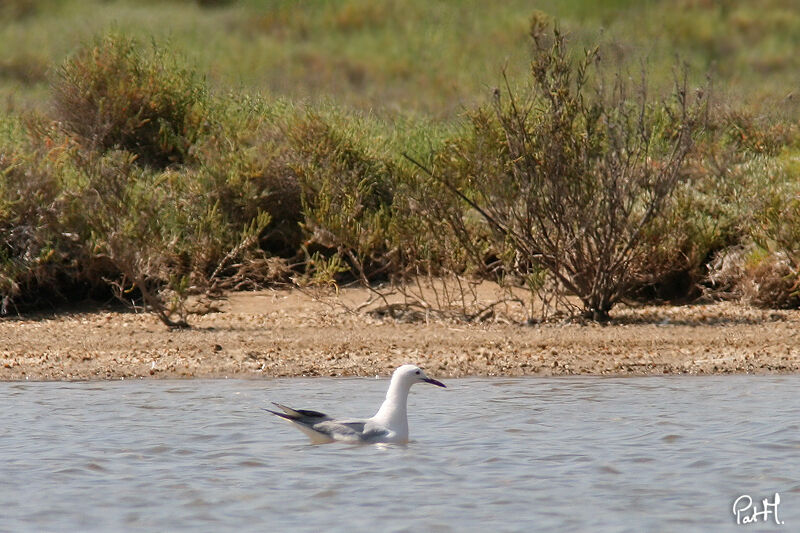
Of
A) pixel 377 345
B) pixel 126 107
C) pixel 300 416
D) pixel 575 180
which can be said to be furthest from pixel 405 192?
pixel 300 416

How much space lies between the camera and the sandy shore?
33.3ft

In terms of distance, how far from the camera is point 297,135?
551 inches

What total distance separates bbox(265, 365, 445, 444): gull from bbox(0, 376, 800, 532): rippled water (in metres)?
0.08

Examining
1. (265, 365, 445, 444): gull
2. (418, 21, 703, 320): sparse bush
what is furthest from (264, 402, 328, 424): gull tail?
(418, 21, 703, 320): sparse bush

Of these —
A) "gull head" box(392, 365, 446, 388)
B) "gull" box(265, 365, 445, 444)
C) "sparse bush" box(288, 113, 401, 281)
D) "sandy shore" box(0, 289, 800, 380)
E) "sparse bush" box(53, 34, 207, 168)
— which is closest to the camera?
"gull" box(265, 365, 445, 444)

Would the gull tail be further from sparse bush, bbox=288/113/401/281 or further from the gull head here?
sparse bush, bbox=288/113/401/281

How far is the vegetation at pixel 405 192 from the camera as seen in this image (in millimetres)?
11617

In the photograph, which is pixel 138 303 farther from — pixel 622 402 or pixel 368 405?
Answer: pixel 622 402

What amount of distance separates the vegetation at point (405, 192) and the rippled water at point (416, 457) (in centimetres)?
231

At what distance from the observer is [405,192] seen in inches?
498

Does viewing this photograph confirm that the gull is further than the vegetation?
No

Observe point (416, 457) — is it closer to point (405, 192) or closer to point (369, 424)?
point (369, 424)

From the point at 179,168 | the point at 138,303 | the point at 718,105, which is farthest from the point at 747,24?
the point at 138,303

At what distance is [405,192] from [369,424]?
5.09 m
